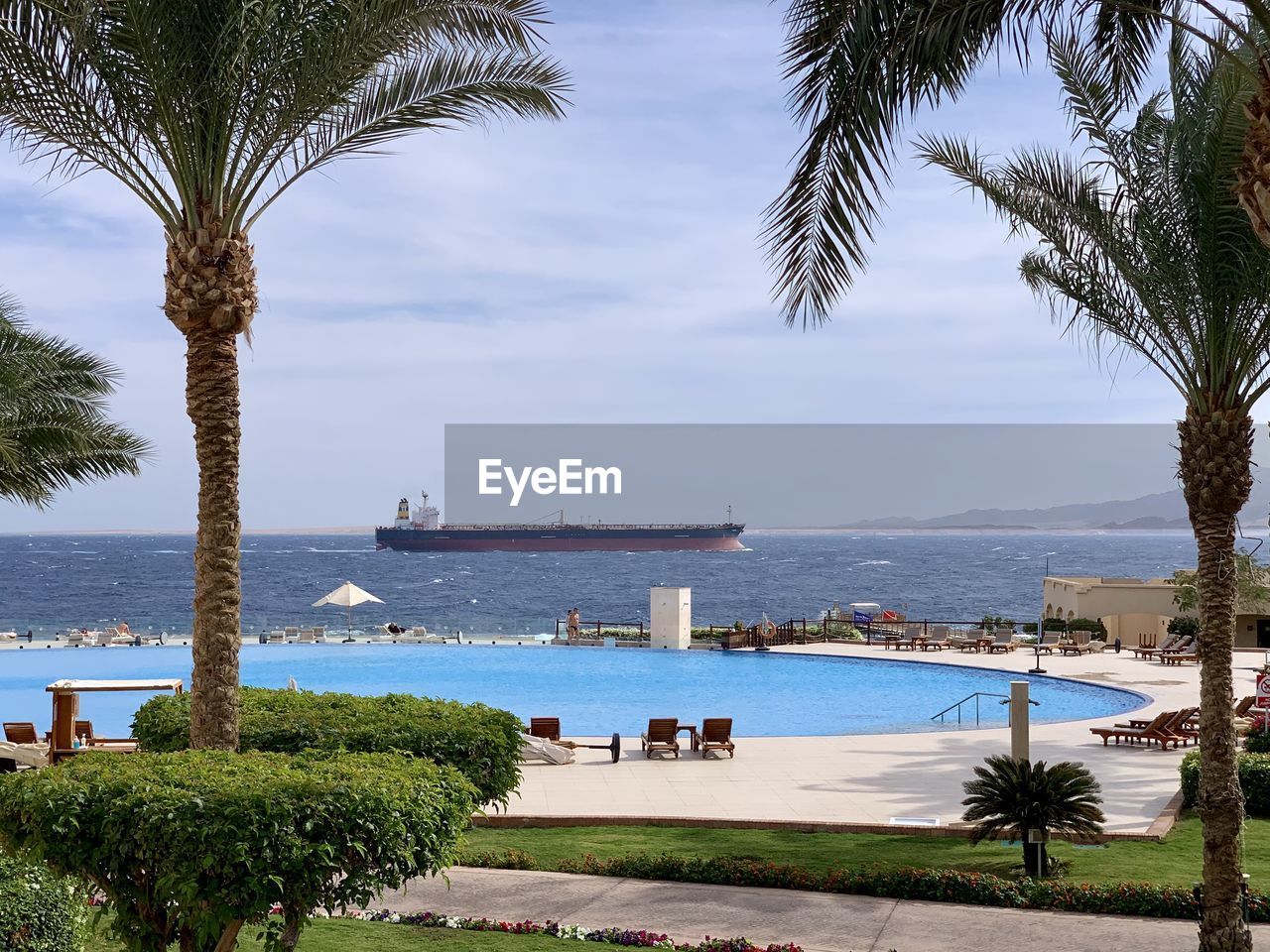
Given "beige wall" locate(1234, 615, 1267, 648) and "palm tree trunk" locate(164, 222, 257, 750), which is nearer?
"palm tree trunk" locate(164, 222, 257, 750)

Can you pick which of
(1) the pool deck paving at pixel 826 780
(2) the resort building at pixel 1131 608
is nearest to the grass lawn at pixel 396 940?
(1) the pool deck paving at pixel 826 780

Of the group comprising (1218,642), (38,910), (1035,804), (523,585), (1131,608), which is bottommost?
(523,585)

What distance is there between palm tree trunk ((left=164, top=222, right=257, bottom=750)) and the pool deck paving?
4736 millimetres

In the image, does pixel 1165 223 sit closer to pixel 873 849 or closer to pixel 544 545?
pixel 873 849

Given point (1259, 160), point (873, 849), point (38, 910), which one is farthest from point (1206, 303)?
point (38, 910)

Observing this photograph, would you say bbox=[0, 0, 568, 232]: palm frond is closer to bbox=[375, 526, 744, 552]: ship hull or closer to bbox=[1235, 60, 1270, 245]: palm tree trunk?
bbox=[1235, 60, 1270, 245]: palm tree trunk

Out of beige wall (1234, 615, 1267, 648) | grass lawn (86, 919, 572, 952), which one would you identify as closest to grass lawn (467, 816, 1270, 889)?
grass lawn (86, 919, 572, 952)

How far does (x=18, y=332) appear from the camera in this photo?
52.4 ft

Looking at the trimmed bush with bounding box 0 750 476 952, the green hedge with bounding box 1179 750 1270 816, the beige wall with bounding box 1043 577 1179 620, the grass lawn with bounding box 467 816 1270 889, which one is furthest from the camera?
the beige wall with bounding box 1043 577 1179 620

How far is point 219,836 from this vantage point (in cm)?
593

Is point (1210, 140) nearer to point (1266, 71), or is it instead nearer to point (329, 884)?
point (1266, 71)

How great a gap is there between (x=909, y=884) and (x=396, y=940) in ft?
14.1

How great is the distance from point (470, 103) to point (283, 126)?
5.43 ft

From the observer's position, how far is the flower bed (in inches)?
338
